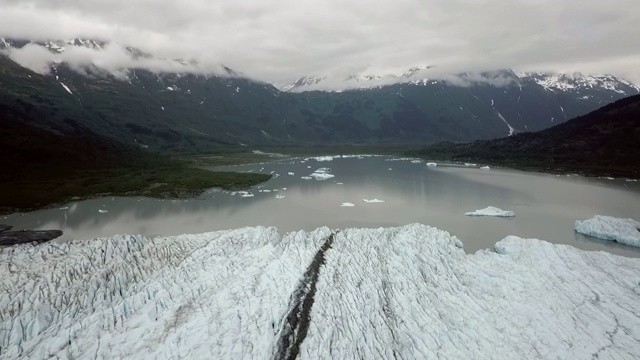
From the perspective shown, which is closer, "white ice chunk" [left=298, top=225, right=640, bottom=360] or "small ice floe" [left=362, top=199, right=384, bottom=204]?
"white ice chunk" [left=298, top=225, right=640, bottom=360]

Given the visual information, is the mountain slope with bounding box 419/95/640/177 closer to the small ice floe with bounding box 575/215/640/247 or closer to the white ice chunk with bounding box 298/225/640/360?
the small ice floe with bounding box 575/215/640/247

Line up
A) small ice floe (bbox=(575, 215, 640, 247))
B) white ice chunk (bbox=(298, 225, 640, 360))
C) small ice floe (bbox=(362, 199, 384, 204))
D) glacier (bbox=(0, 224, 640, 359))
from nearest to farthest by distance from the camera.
Result: glacier (bbox=(0, 224, 640, 359)) < white ice chunk (bbox=(298, 225, 640, 360)) < small ice floe (bbox=(575, 215, 640, 247)) < small ice floe (bbox=(362, 199, 384, 204))

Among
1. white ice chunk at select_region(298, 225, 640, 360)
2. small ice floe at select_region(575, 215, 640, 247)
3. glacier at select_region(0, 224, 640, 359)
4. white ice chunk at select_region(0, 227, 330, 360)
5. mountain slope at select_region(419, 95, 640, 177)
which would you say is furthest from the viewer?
mountain slope at select_region(419, 95, 640, 177)

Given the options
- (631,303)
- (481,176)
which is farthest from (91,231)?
(481,176)

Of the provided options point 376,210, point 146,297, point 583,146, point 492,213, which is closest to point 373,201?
point 376,210

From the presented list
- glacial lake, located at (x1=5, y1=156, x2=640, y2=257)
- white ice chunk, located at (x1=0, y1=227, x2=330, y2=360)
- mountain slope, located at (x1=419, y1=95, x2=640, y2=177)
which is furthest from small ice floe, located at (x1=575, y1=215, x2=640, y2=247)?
mountain slope, located at (x1=419, y1=95, x2=640, y2=177)

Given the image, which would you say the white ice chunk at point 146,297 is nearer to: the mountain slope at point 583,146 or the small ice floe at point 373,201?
the small ice floe at point 373,201

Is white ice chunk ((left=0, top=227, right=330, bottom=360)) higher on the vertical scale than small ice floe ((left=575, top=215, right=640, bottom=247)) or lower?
higher

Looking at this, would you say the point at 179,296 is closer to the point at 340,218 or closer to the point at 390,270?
A: the point at 390,270
